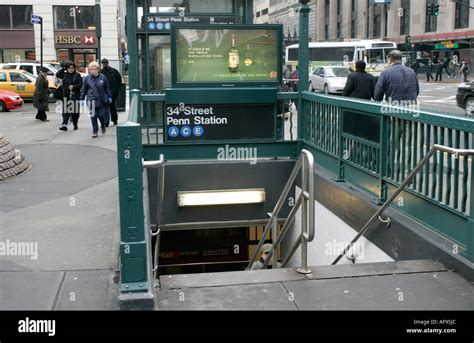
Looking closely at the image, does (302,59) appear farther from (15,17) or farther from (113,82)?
(15,17)

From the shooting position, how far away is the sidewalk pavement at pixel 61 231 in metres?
4.73

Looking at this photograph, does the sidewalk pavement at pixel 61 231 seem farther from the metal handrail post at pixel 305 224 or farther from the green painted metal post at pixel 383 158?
the green painted metal post at pixel 383 158

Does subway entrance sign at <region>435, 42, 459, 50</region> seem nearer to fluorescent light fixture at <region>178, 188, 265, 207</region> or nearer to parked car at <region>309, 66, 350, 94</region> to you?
parked car at <region>309, 66, 350, 94</region>

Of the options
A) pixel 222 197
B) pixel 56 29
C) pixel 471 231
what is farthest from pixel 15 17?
pixel 471 231

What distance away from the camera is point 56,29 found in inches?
1912

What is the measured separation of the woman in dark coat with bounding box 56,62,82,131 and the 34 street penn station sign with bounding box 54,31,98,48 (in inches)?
1365

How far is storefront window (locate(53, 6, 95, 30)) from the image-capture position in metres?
48.3

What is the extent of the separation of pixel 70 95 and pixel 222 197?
7.93 metres

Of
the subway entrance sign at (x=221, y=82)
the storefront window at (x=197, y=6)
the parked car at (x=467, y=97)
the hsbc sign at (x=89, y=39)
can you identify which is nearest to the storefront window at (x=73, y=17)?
the hsbc sign at (x=89, y=39)

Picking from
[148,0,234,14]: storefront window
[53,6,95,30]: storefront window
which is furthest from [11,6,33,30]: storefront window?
[148,0,234,14]: storefront window

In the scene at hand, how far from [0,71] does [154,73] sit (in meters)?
16.3

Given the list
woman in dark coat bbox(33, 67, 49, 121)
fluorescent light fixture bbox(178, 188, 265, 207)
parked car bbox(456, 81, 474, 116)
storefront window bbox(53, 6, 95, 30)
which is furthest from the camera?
storefront window bbox(53, 6, 95, 30)

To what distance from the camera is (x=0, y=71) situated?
27.6 metres
